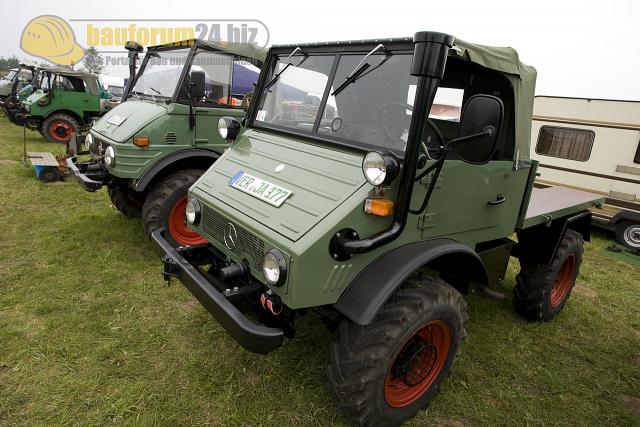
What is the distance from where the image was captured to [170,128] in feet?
16.3

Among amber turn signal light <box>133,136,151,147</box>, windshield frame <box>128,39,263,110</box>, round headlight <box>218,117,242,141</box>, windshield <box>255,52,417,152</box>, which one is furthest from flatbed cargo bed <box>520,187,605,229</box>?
amber turn signal light <box>133,136,151,147</box>

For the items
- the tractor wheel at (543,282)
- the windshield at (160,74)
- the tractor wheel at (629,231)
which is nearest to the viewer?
the tractor wheel at (543,282)

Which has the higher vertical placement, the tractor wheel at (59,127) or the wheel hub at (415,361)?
the wheel hub at (415,361)

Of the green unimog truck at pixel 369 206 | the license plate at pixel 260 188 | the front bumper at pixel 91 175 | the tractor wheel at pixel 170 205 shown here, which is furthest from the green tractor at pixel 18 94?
the license plate at pixel 260 188

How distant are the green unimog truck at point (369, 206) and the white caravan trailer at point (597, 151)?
5095mm

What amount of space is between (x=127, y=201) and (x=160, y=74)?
6.00 feet

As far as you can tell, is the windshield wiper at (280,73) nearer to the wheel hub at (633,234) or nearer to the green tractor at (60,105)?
the wheel hub at (633,234)

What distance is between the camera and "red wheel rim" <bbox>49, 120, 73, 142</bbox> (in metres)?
13.1

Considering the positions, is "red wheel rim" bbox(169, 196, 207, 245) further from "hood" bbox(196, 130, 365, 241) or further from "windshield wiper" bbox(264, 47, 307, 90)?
"windshield wiper" bbox(264, 47, 307, 90)

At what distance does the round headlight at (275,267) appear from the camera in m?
2.23

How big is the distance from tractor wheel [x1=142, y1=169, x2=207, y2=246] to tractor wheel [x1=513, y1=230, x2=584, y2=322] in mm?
3581

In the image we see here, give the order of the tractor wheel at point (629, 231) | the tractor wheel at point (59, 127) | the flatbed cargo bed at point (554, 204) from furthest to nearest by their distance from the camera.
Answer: the tractor wheel at point (59, 127)
the tractor wheel at point (629, 231)
the flatbed cargo bed at point (554, 204)

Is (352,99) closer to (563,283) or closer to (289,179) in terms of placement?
(289,179)

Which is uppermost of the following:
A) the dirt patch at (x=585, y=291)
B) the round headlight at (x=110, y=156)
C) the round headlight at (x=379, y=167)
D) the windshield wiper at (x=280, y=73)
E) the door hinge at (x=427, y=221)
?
the windshield wiper at (x=280, y=73)
